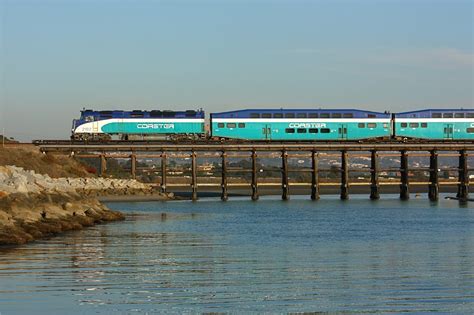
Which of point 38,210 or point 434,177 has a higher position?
point 434,177

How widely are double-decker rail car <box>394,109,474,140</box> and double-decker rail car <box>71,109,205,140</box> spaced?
59.5ft

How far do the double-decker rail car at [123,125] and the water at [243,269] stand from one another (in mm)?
34252

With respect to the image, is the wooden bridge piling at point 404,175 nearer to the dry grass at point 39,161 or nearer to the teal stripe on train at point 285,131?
the teal stripe on train at point 285,131

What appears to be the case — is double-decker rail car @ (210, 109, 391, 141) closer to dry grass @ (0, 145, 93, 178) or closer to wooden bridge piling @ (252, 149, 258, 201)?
wooden bridge piling @ (252, 149, 258, 201)

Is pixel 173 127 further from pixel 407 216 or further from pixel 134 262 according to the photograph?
pixel 134 262

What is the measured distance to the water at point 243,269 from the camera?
20.7 m

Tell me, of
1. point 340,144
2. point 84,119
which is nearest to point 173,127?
point 84,119

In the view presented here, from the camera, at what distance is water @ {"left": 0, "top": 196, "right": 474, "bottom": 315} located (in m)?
20.7

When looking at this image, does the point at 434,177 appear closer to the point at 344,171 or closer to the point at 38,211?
the point at 344,171

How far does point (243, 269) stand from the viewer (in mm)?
26703

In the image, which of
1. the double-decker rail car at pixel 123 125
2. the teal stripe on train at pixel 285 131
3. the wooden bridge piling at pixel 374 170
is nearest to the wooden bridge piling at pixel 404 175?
the wooden bridge piling at pixel 374 170

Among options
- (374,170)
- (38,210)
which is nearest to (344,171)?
(374,170)

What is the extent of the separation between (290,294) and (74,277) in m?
5.79

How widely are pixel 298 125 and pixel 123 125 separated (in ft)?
45.8
